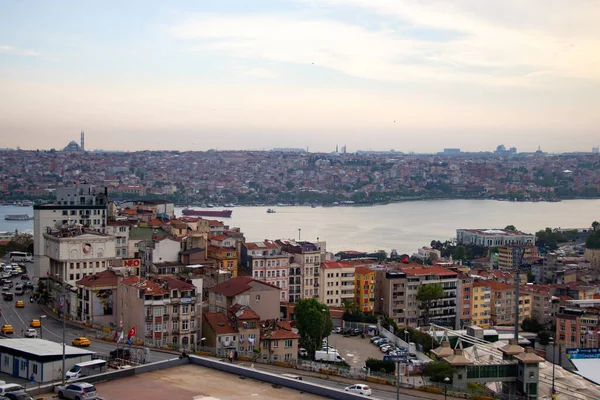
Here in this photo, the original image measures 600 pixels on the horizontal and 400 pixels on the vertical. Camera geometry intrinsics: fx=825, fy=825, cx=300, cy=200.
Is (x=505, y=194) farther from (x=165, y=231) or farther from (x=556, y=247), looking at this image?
(x=165, y=231)

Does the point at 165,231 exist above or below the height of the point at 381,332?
above

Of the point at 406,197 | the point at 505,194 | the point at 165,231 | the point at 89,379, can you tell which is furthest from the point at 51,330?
the point at 505,194

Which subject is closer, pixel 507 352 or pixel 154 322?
pixel 507 352

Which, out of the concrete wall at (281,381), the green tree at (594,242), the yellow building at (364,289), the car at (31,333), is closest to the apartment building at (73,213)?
the yellow building at (364,289)

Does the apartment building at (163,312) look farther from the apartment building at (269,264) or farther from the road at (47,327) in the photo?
the apartment building at (269,264)

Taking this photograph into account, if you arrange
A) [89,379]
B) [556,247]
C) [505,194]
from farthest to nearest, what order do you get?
1. [505,194]
2. [556,247]
3. [89,379]

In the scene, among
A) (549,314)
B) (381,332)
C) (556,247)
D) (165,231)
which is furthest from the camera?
(556,247)
